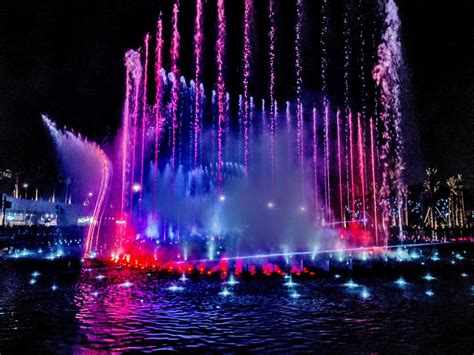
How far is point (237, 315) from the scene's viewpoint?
9.27m

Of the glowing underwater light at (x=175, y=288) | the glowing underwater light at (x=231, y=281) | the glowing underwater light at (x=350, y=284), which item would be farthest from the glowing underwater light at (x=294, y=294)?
the glowing underwater light at (x=175, y=288)

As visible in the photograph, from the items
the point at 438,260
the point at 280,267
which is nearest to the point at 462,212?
the point at 438,260

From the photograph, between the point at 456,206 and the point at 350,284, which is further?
the point at 456,206

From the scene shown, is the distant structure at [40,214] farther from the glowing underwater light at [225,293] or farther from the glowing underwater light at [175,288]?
the glowing underwater light at [225,293]

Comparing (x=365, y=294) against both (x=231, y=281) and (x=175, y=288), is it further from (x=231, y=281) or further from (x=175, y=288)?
(x=175, y=288)

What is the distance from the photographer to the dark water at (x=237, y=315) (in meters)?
7.14

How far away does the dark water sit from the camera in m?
7.14

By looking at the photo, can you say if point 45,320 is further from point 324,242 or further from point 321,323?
point 324,242

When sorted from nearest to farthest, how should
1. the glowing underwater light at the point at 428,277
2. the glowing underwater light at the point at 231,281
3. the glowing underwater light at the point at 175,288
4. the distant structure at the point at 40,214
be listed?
the glowing underwater light at the point at 175,288 < the glowing underwater light at the point at 231,281 < the glowing underwater light at the point at 428,277 < the distant structure at the point at 40,214

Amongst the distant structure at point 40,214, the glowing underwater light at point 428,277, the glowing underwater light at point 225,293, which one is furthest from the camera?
the distant structure at point 40,214

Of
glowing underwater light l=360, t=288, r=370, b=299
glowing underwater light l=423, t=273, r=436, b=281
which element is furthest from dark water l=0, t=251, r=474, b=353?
glowing underwater light l=423, t=273, r=436, b=281

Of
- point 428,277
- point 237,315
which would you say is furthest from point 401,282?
point 237,315

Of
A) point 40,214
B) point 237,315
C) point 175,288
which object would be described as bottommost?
point 237,315

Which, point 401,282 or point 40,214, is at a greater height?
point 40,214
